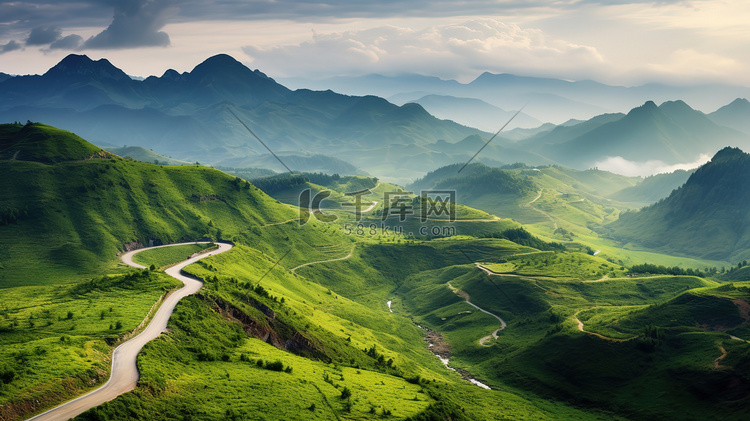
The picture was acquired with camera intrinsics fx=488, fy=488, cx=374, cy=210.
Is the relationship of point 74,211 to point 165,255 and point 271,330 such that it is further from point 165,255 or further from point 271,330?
point 271,330

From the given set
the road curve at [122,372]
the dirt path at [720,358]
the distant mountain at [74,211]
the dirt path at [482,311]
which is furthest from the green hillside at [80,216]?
the dirt path at [720,358]

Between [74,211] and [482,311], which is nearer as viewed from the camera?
[482,311]

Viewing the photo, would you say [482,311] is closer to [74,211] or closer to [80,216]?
[80,216]

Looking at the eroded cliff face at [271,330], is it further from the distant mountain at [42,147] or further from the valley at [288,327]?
the distant mountain at [42,147]

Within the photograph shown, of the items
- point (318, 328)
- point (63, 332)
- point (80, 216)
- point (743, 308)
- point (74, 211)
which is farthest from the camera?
point (74, 211)

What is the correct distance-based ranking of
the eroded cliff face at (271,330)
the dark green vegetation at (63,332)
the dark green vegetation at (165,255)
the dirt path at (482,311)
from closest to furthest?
the dark green vegetation at (63,332) < the eroded cliff face at (271,330) < the dirt path at (482,311) < the dark green vegetation at (165,255)

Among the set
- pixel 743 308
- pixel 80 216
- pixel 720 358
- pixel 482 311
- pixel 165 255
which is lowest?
pixel 482 311

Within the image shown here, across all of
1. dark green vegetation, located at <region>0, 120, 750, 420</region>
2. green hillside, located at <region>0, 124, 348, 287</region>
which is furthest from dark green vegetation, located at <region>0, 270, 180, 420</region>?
green hillside, located at <region>0, 124, 348, 287</region>

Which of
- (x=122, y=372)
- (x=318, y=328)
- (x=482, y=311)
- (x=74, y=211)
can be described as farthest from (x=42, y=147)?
(x=482, y=311)

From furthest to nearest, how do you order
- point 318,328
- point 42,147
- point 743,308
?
1. point 42,147
2. point 743,308
3. point 318,328

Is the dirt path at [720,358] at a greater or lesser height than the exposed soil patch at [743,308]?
lesser

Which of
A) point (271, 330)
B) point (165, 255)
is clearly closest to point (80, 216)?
point (165, 255)

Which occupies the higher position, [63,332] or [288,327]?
[63,332]
